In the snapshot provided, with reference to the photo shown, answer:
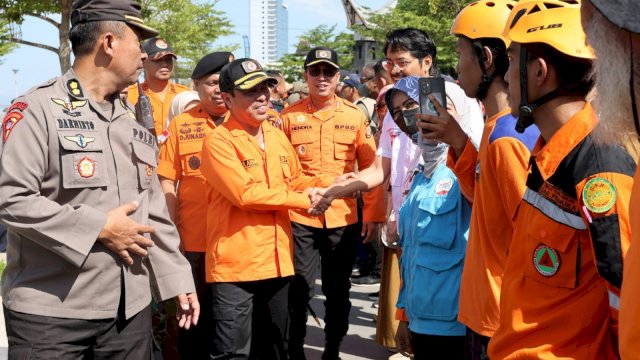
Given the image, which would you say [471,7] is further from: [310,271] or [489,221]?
[310,271]

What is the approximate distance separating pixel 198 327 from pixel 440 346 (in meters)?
2.47

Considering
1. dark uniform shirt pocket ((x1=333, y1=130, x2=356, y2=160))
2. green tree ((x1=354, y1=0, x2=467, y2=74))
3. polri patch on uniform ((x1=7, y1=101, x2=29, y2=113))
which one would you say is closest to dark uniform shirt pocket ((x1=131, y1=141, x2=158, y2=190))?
polri patch on uniform ((x1=7, y1=101, x2=29, y2=113))

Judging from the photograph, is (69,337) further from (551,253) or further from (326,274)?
(326,274)

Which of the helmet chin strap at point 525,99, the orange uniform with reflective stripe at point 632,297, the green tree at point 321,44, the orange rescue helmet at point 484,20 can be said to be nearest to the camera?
the orange uniform with reflective stripe at point 632,297

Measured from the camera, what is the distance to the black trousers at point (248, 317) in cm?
466

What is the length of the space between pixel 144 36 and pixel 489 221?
5.96ft

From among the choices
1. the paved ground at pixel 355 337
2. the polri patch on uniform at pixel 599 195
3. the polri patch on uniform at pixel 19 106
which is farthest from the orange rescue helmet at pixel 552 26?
the paved ground at pixel 355 337

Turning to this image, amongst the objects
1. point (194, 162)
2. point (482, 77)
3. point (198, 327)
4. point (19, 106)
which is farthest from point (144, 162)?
point (198, 327)

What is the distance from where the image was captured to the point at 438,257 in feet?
11.7

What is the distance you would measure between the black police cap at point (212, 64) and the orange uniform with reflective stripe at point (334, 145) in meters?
0.82

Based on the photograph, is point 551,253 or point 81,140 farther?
point 81,140

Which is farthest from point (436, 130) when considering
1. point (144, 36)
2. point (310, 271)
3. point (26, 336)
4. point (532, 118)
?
point (310, 271)

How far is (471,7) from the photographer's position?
10.3 feet

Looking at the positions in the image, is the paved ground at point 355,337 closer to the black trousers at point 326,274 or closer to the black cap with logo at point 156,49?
the black trousers at point 326,274
